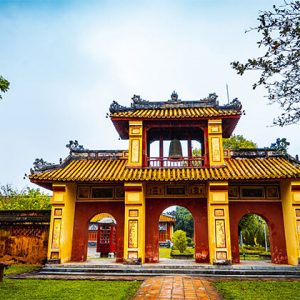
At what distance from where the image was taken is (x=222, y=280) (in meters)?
10.5

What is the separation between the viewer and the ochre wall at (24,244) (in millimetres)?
14375

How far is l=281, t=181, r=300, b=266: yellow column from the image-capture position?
12734mm

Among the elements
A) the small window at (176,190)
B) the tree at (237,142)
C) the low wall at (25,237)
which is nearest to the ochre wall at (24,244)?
the low wall at (25,237)

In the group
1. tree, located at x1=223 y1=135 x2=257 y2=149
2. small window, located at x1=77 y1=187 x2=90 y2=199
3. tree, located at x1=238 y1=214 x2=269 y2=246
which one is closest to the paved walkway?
small window, located at x1=77 y1=187 x2=90 y2=199

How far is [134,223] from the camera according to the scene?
1326 centimetres

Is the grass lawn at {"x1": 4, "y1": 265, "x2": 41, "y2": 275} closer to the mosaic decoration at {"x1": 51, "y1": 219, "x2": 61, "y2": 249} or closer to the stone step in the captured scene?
the stone step

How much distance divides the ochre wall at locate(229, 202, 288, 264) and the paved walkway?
4265 mm

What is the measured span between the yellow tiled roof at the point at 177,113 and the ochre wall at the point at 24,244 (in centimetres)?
671

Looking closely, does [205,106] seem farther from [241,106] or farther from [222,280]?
[222,280]

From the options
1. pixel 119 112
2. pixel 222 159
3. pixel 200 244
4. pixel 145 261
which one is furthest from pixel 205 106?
pixel 145 261

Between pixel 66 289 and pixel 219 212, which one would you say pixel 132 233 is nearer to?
pixel 219 212

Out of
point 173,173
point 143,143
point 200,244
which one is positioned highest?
point 143,143

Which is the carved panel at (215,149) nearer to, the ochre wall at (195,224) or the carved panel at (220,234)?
the ochre wall at (195,224)

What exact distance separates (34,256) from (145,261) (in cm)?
521
